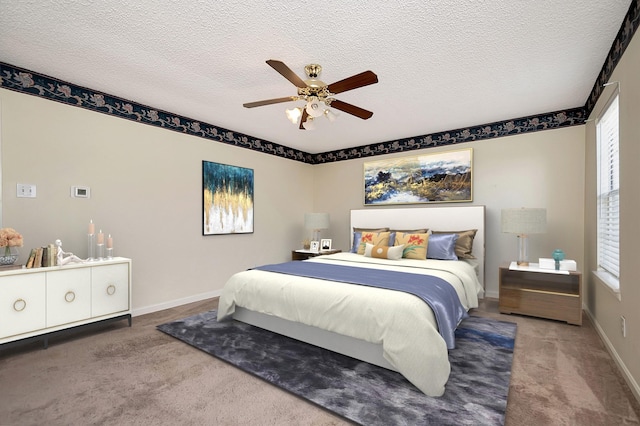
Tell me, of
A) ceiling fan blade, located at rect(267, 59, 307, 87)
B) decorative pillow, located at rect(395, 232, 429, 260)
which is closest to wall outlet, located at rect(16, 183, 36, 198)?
ceiling fan blade, located at rect(267, 59, 307, 87)

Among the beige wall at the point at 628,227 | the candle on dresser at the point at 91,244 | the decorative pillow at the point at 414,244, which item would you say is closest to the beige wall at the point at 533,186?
the decorative pillow at the point at 414,244

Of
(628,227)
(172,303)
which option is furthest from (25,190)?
(628,227)

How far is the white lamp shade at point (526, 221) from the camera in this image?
3535mm

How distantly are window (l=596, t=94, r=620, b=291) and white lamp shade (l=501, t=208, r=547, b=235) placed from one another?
19.5 inches

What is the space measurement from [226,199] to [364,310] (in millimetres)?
3116

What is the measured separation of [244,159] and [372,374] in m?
3.75

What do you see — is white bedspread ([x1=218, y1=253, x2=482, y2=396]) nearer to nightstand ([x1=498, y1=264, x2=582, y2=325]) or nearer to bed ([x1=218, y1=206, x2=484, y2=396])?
bed ([x1=218, y1=206, x2=484, y2=396])

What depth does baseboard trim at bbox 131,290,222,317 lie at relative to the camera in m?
3.69

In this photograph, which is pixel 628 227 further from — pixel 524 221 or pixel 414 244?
pixel 414 244

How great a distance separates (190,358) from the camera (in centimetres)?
256

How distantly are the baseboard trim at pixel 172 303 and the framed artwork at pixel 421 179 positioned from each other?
9.87ft

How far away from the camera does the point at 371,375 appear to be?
2.23 meters

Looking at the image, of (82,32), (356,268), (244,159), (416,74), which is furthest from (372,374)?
(244,159)

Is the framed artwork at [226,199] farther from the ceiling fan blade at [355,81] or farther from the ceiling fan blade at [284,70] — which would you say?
the ceiling fan blade at [355,81]
